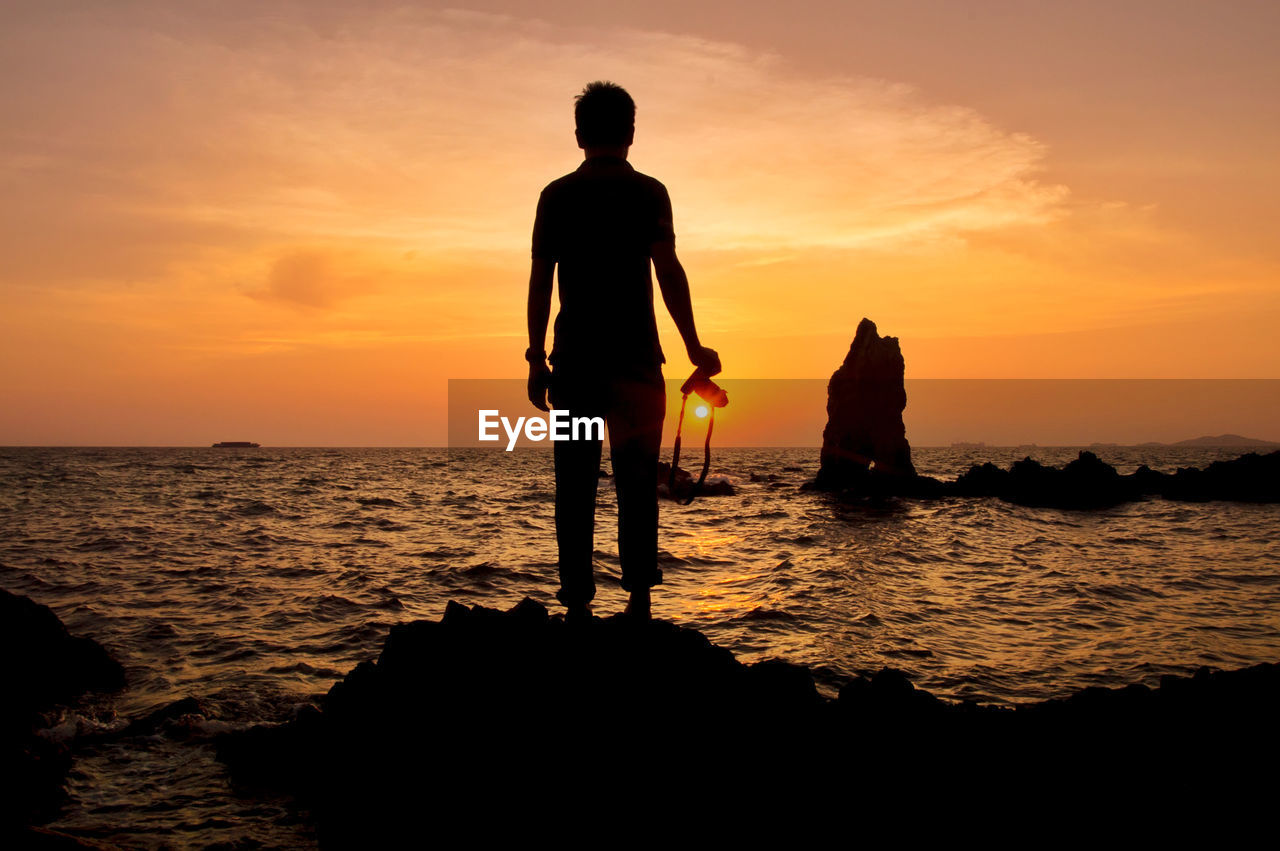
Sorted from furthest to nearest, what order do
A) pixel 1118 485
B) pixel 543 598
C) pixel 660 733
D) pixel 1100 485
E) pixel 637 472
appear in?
pixel 1118 485, pixel 1100 485, pixel 543 598, pixel 637 472, pixel 660 733

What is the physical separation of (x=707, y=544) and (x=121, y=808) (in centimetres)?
1605

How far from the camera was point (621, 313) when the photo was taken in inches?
181

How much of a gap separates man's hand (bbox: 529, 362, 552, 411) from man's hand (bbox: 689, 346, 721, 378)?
0.91 m

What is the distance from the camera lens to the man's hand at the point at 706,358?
4.75m

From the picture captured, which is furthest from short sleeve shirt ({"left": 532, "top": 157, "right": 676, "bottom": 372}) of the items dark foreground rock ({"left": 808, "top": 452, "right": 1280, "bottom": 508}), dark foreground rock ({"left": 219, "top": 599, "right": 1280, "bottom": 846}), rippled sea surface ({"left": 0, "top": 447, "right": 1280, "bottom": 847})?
dark foreground rock ({"left": 808, "top": 452, "right": 1280, "bottom": 508})

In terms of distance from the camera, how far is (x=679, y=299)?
465cm

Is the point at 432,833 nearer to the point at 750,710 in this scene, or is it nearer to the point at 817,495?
the point at 750,710

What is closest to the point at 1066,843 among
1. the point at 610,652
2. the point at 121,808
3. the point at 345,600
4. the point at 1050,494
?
the point at 610,652

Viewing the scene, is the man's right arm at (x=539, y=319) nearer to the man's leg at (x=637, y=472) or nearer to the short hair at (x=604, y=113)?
the man's leg at (x=637, y=472)

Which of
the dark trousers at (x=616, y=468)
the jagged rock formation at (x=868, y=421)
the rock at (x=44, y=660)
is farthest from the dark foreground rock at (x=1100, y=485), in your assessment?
the rock at (x=44, y=660)

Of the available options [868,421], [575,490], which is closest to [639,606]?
[575,490]

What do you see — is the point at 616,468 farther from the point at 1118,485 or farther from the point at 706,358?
the point at 1118,485

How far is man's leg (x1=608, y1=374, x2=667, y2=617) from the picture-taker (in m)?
4.64

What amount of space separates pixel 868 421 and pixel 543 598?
127ft
